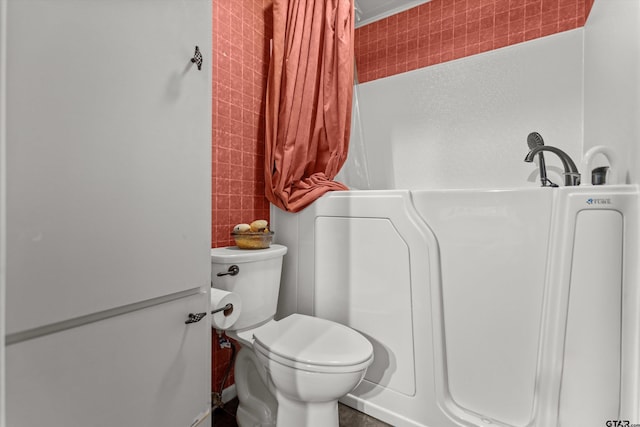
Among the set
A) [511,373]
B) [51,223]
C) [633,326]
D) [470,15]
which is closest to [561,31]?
[470,15]

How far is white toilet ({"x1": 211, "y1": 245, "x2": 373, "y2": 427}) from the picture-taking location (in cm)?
94

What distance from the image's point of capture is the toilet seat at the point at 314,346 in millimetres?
936

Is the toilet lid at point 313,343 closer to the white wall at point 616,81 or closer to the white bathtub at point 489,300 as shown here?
the white bathtub at point 489,300

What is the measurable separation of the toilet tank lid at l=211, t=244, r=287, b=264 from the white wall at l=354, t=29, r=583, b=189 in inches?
42.4

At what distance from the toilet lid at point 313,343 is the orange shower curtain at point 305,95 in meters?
0.56

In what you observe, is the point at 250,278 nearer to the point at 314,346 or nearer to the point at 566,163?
the point at 314,346

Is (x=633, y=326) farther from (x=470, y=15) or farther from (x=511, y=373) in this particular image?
(x=470, y=15)

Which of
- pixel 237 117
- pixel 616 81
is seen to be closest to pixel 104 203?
pixel 237 117

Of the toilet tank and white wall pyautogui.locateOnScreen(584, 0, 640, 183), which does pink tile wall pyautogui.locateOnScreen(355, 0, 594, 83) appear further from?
the toilet tank

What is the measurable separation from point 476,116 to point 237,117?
136cm

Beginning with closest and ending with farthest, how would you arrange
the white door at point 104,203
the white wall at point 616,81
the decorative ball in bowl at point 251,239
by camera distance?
the white door at point 104,203
the white wall at point 616,81
the decorative ball in bowl at point 251,239

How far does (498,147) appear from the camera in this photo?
1720 mm

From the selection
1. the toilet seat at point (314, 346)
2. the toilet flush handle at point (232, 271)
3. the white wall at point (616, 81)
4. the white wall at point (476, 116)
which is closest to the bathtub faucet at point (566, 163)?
the white wall at point (616, 81)

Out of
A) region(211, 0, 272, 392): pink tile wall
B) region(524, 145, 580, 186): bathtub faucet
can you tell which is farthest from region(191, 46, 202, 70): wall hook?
region(524, 145, 580, 186): bathtub faucet
